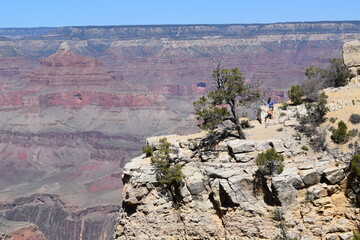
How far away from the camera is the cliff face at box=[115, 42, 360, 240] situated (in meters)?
15.5

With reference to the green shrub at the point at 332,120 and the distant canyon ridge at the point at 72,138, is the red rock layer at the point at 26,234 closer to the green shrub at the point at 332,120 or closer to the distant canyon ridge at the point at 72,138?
the distant canyon ridge at the point at 72,138

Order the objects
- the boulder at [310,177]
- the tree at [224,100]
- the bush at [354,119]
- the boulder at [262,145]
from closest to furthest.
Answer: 1. the boulder at [310,177]
2. the boulder at [262,145]
3. the bush at [354,119]
4. the tree at [224,100]

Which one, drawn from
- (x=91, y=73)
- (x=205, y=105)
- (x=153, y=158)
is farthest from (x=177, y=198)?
(x=91, y=73)

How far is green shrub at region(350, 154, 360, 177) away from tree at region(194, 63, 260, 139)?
181 inches

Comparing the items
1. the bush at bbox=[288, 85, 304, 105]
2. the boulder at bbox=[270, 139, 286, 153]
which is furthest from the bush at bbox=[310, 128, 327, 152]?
the bush at bbox=[288, 85, 304, 105]

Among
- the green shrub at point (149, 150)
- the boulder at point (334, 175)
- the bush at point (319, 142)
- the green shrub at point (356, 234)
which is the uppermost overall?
the green shrub at point (149, 150)

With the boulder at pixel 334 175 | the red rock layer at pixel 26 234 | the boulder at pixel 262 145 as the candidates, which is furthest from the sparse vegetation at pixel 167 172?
the red rock layer at pixel 26 234

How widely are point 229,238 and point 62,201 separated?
79.5 meters

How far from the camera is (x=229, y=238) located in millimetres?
16109

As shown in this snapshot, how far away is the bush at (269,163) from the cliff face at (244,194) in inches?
Result: 9.4

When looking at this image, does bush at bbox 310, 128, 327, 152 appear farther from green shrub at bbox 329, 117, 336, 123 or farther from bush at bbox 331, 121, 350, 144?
green shrub at bbox 329, 117, 336, 123

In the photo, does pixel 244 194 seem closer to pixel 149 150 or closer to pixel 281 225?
pixel 281 225

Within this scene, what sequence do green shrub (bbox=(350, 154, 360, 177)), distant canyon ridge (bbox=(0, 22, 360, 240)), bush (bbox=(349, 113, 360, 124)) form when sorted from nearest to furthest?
green shrub (bbox=(350, 154, 360, 177)), bush (bbox=(349, 113, 360, 124)), distant canyon ridge (bbox=(0, 22, 360, 240))

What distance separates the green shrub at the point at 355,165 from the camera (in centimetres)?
1537
